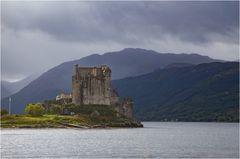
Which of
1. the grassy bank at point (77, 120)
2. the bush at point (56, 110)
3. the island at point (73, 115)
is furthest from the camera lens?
the bush at point (56, 110)

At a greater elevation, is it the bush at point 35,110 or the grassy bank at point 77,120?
the bush at point 35,110

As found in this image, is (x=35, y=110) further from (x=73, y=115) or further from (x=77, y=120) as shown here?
(x=73, y=115)

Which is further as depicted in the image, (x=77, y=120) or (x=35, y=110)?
A: (x=77, y=120)

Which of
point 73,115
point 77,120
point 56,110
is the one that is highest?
point 56,110

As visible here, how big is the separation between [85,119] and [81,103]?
52.1 feet

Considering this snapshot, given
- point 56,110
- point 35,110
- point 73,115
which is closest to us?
point 35,110

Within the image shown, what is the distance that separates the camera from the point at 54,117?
575 feet

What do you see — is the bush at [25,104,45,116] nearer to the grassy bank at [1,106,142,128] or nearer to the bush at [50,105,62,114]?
the grassy bank at [1,106,142,128]

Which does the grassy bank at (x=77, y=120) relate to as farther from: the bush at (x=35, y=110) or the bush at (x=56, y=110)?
the bush at (x=56, y=110)

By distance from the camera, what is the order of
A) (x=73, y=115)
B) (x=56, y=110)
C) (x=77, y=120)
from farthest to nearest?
(x=56, y=110)
(x=73, y=115)
(x=77, y=120)

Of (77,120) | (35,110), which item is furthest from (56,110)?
(77,120)

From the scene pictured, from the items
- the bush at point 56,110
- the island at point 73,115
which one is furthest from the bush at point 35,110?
the bush at point 56,110

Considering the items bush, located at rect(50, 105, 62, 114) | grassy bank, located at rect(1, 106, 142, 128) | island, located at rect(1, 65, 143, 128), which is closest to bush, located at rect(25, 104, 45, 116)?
island, located at rect(1, 65, 143, 128)

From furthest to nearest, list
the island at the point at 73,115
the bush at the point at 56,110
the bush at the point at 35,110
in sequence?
the bush at the point at 56,110, the bush at the point at 35,110, the island at the point at 73,115
